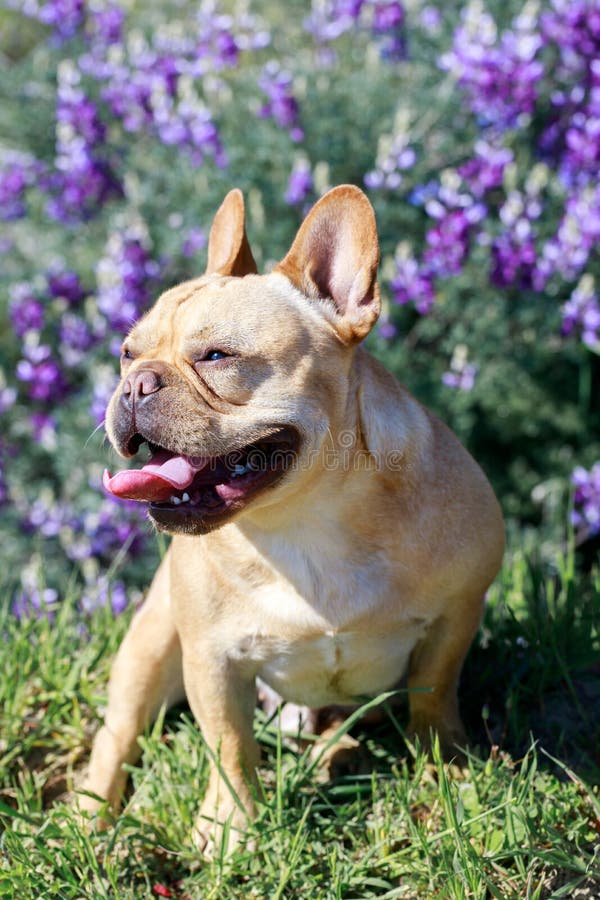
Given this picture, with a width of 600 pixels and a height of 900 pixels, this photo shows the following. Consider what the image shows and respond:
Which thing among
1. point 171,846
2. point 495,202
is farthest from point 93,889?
point 495,202

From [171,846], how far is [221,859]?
0.24m

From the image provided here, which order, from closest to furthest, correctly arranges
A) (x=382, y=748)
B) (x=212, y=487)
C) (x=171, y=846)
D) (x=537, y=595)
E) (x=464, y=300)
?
(x=212, y=487) < (x=171, y=846) < (x=382, y=748) < (x=537, y=595) < (x=464, y=300)

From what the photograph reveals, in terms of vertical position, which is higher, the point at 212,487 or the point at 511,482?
the point at 212,487

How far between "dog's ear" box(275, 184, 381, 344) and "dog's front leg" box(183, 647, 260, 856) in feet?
2.76

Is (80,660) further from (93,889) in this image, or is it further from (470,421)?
(470,421)

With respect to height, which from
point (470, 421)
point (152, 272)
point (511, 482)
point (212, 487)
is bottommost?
point (511, 482)

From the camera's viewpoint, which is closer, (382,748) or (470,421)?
(382,748)

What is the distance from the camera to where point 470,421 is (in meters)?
4.52

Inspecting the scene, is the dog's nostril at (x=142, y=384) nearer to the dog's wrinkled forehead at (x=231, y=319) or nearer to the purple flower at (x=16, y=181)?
the dog's wrinkled forehead at (x=231, y=319)

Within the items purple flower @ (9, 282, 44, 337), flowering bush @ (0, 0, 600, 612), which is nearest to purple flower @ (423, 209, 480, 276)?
flowering bush @ (0, 0, 600, 612)

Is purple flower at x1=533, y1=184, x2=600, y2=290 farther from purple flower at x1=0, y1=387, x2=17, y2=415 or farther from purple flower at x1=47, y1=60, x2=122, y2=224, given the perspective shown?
purple flower at x1=0, y1=387, x2=17, y2=415

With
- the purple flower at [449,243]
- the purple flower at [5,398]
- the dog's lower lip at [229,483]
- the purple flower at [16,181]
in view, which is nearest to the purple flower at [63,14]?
the purple flower at [16,181]

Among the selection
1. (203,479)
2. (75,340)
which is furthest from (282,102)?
(203,479)

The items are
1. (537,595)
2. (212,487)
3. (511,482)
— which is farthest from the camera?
(511,482)
